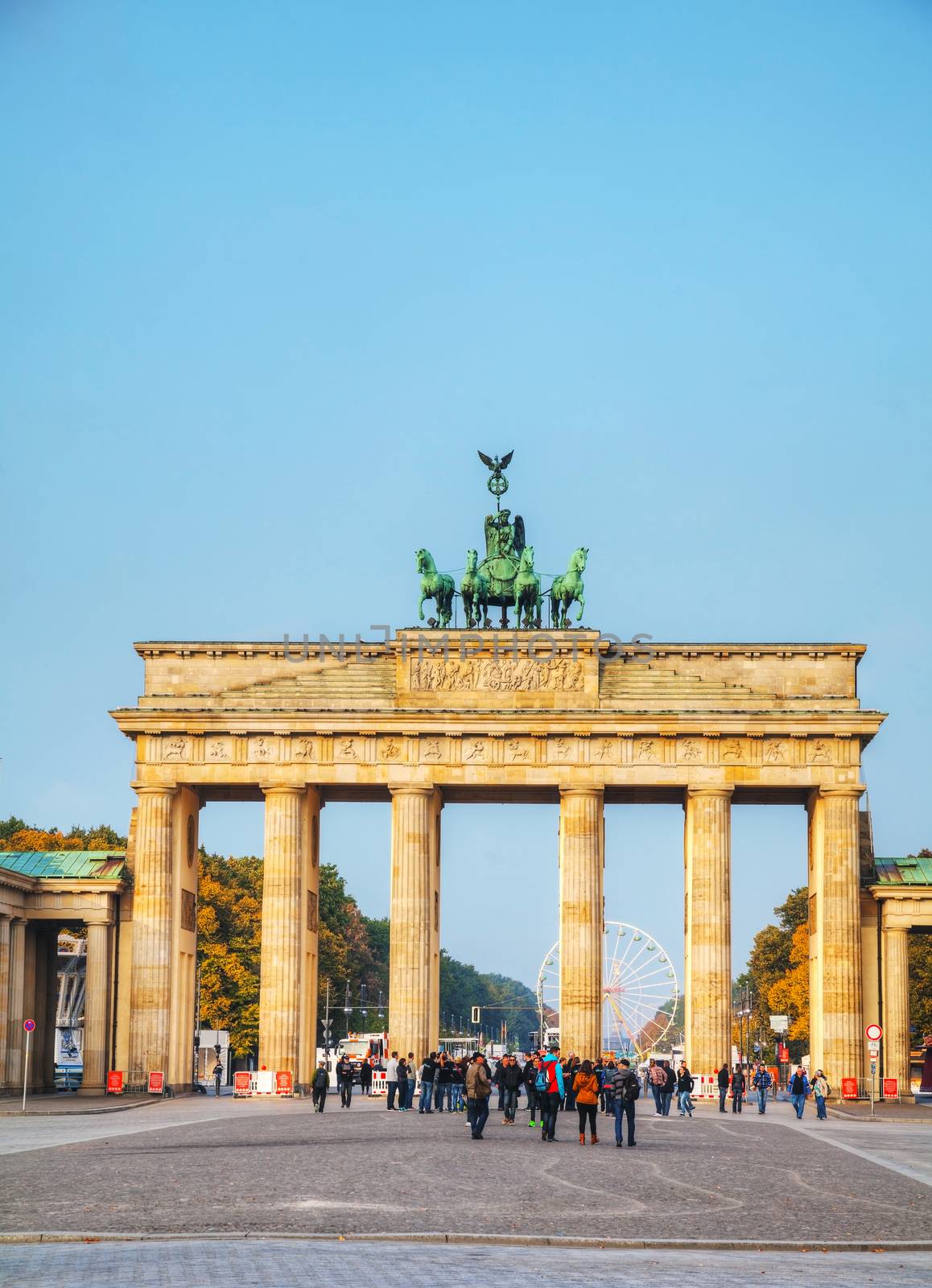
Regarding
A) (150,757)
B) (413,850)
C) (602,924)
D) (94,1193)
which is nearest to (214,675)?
(150,757)

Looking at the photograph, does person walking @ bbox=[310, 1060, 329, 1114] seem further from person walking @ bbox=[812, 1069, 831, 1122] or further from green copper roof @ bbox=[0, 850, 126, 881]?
green copper roof @ bbox=[0, 850, 126, 881]

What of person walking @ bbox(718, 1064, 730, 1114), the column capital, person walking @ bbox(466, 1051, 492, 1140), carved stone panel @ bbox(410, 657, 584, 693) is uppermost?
carved stone panel @ bbox(410, 657, 584, 693)

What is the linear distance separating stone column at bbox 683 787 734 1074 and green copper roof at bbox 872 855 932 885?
6102 mm

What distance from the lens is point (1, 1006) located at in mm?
67625

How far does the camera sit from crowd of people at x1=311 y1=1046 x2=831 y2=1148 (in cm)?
4141

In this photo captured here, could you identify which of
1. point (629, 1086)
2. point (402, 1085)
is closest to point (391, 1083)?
point (402, 1085)

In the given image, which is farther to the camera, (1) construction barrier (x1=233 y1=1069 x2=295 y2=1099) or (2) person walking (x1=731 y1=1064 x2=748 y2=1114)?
(1) construction barrier (x1=233 y1=1069 x2=295 y2=1099)

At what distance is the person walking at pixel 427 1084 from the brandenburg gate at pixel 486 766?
49.4ft

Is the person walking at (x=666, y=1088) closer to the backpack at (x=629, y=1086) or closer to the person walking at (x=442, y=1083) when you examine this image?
the person walking at (x=442, y=1083)

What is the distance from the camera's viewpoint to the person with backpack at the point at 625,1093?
40219 millimetres

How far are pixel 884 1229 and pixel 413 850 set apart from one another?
4834 cm

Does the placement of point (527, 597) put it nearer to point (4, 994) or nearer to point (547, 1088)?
point (4, 994)

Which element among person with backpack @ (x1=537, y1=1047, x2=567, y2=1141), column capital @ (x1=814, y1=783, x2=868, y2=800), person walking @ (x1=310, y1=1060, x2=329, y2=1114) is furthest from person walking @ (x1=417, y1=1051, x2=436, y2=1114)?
column capital @ (x1=814, y1=783, x2=868, y2=800)

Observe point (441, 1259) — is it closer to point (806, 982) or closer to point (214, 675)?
point (214, 675)
